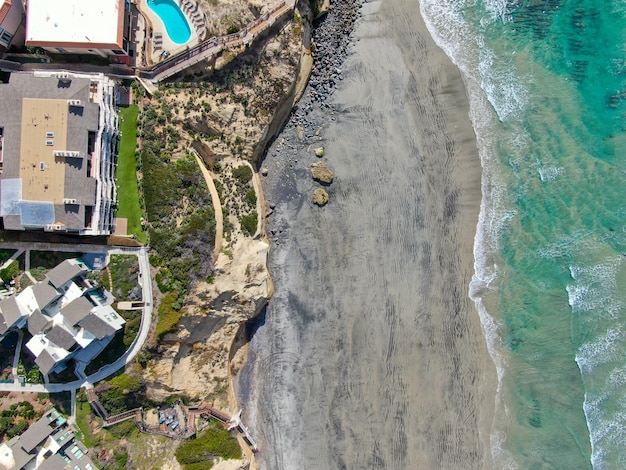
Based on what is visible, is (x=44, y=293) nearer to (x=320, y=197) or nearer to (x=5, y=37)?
(x=5, y=37)

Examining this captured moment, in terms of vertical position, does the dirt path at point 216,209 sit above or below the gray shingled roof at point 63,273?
above

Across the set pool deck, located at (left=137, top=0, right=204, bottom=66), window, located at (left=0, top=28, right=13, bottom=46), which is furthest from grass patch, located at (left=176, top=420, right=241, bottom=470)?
window, located at (left=0, top=28, right=13, bottom=46)

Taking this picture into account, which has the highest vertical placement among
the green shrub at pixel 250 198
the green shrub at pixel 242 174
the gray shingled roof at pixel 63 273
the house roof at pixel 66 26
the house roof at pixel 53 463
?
the house roof at pixel 66 26

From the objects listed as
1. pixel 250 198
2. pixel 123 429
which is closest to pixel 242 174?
pixel 250 198

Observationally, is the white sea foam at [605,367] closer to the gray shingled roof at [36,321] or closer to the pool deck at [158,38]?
the pool deck at [158,38]

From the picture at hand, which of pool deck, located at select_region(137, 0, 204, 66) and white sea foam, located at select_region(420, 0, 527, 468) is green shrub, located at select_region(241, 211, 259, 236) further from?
white sea foam, located at select_region(420, 0, 527, 468)

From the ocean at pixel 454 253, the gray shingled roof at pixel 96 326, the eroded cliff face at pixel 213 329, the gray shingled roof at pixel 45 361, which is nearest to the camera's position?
the gray shingled roof at pixel 45 361

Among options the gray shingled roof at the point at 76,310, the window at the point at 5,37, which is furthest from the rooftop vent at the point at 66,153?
the gray shingled roof at the point at 76,310
